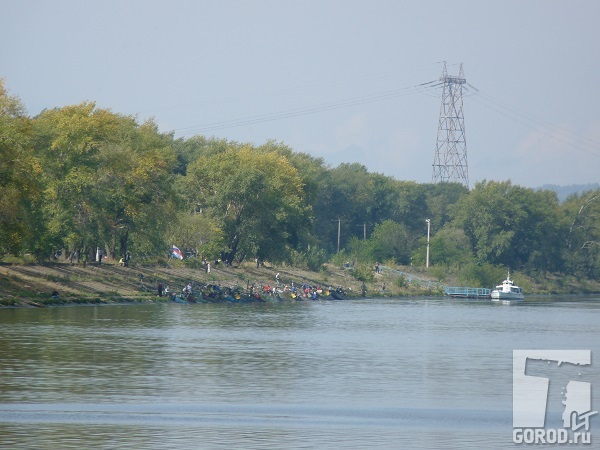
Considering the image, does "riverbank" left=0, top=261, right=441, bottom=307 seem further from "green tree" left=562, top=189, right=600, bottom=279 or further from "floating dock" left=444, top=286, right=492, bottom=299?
"green tree" left=562, top=189, right=600, bottom=279

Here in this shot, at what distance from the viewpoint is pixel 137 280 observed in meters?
84.2

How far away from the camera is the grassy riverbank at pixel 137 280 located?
70625mm

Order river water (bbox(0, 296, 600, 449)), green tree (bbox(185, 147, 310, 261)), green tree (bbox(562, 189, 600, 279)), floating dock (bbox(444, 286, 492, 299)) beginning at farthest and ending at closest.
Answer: green tree (bbox(562, 189, 600, 279)) < floating dock (bbox(444, 286, 492, 299)) < green tree (bbox(185, 147, 310, 261)) < river water (bbox(0, 296, 600, 449))

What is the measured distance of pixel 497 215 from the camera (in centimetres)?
15125

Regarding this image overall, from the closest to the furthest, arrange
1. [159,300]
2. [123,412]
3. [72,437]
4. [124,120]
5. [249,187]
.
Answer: [72,437], [123,412], [159,300], [124,120], [249,187]

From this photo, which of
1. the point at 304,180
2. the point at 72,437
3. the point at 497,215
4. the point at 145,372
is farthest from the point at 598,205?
the point at 72,437

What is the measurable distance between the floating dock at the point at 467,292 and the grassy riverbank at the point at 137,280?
4.87 ft

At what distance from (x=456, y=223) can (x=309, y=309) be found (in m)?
69.7

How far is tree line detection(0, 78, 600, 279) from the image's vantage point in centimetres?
7694

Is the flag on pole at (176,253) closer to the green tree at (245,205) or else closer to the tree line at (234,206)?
the tree line at (234,206)

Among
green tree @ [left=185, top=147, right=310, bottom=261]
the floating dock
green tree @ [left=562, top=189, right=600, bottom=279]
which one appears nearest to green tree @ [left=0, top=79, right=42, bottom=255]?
green tree @ [left=185, top=147, right=310, bottom=261]

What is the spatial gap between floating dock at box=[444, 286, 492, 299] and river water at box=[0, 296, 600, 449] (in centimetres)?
6064

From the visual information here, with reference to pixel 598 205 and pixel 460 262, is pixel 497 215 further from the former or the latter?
pixel 598 205

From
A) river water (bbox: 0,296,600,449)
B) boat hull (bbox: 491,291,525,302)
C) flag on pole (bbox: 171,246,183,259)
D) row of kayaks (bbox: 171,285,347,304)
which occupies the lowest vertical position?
river water (bbox: 0,296,600,449)
